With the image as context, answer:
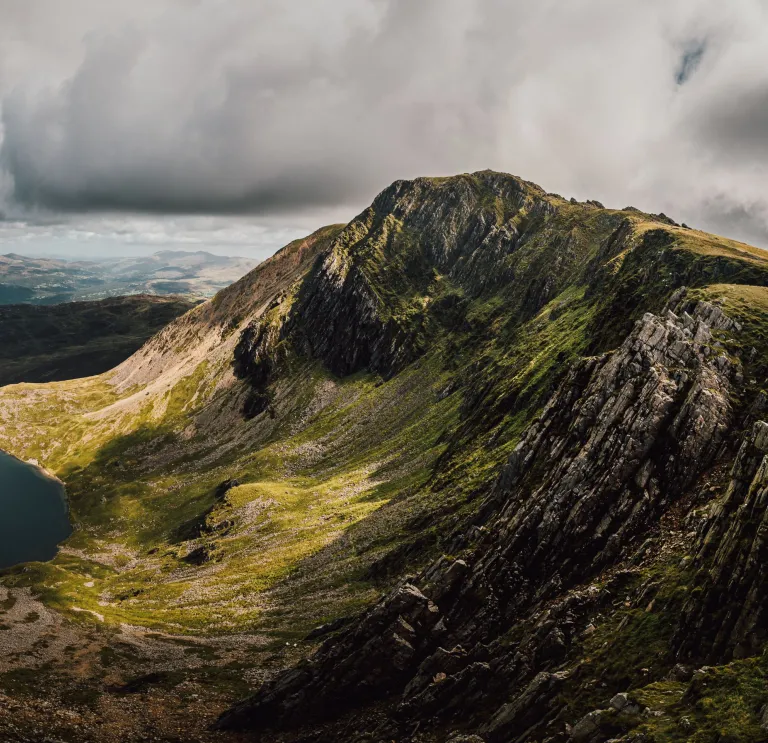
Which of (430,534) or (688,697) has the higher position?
(688,697)

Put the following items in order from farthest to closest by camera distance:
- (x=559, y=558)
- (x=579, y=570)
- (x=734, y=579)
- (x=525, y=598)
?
1. (x=559, y=558)
2. (x=525, y=598)
3. (x=579, y=570)
4. (x=734, y=579)

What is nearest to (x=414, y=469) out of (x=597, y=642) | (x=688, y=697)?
(x=597, y=642)

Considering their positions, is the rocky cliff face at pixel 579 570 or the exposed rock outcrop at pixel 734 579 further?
the rocky cliff face at pixel 579 570

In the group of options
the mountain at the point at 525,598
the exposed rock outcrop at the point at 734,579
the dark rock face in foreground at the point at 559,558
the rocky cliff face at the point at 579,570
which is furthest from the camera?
the dark rock face in foreground at the point at 559,558

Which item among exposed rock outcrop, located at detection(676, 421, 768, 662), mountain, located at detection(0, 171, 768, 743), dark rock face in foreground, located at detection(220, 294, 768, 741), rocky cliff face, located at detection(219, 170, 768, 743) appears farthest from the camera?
dark rock face in foreground, located at detection(220, 294, 768, 741)

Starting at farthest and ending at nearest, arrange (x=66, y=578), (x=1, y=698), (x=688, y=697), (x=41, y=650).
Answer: (x=66, y=578)
(x=41, y=650)
(x=1, y=698)
(x=688, y=697)

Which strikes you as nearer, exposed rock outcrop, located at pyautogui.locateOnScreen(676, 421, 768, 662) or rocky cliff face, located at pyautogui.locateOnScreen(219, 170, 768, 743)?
exposed rock outcrop, located at pyautogui.locateOnScreen(676, 421, 768, 662)

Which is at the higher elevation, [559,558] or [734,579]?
[734,579]

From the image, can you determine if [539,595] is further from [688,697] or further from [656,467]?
[688,697]

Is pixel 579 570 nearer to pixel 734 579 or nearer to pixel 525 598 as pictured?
pixel 525 598

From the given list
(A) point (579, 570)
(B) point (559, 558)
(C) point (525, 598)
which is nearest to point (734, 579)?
(A) point (579, 570)

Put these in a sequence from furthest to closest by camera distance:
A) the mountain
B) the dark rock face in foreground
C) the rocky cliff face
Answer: the dark rock face in foreground < the rocky cliff face < the mountain
